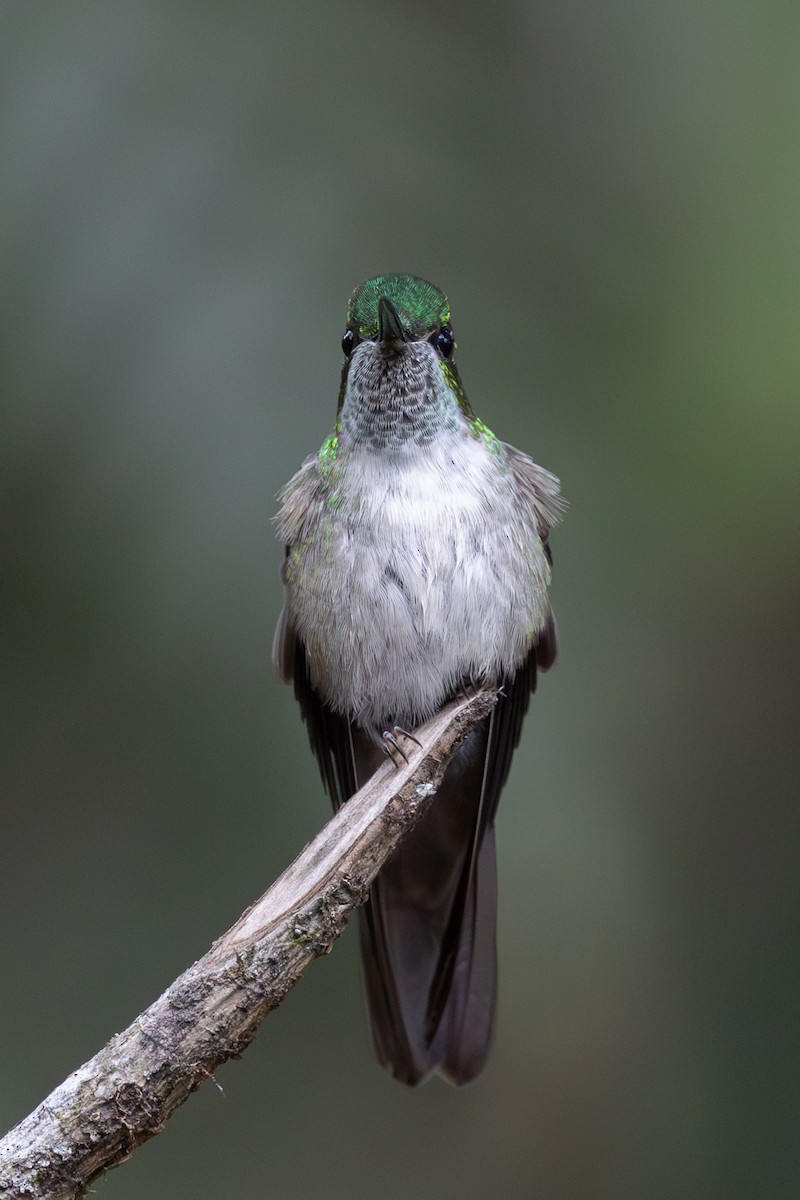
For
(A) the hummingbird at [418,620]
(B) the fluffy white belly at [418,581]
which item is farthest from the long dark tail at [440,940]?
(B) the fluffy white belly at [418,581]

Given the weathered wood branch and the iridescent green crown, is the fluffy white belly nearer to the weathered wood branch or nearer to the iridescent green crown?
the iridescent green crown

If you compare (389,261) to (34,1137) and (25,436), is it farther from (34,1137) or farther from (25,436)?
(34,1137)

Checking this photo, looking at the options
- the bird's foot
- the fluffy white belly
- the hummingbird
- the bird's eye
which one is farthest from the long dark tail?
the bird's eye

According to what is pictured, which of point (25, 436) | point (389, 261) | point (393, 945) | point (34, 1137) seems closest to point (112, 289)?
point (25, 436)

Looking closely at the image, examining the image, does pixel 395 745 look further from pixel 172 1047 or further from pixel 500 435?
pixel 500 435

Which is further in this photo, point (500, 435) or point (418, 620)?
point (500, 435)

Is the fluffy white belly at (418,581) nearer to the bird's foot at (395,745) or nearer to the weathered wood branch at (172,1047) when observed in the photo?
the bird's foot at (395,745)

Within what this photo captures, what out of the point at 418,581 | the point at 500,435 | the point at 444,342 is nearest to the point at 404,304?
the point at 444,342
